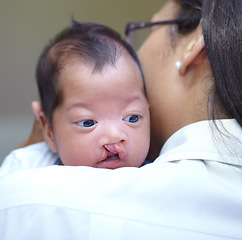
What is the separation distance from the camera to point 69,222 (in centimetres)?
55

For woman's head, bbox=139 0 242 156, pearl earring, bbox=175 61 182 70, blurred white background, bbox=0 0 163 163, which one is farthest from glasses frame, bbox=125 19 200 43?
blurred white background, bbox=0 0 163 163

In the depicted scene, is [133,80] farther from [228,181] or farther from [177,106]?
[228,181]

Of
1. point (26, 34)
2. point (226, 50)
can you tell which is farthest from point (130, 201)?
point (26, 34)

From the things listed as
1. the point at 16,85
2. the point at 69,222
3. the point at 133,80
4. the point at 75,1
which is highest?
the point at 75,1

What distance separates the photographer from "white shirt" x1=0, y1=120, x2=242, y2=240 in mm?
551

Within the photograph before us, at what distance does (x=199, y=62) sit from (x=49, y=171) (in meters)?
0.42

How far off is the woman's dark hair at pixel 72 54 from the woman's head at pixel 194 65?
0.09m

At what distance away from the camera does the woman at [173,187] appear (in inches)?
21.8

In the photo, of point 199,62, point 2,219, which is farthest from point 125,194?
point 199,62

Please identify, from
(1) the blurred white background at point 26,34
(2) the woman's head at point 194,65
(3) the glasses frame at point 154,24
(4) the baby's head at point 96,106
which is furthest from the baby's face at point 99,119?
(1) the blurred white background at point 26,34

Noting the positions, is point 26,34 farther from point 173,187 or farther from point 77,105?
point 173,187

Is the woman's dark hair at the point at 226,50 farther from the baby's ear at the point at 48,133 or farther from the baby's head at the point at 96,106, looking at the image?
the baby's ear at the point at 48,133

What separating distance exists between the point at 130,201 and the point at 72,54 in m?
0.37

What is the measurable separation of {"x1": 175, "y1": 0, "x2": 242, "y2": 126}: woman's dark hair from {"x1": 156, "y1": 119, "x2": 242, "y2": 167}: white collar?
25 mm
